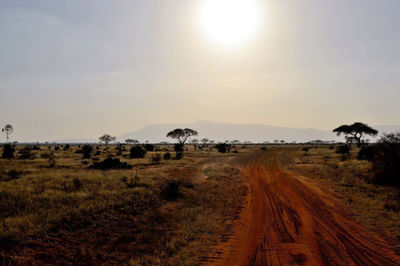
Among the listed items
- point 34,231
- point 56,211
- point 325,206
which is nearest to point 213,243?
point 34,231

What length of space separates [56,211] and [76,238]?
238cm

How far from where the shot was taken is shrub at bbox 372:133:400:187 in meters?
16.8

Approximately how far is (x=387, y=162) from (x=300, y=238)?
1453 centimetres

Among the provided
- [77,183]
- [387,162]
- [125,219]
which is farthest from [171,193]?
[387,162]

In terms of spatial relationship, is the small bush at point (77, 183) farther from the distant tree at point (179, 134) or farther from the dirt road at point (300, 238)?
the distant tree at point (179, 134)

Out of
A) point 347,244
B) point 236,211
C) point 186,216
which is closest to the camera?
point 347,244

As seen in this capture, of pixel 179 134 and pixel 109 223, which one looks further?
pixel 179 134

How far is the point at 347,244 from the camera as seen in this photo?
7441mm

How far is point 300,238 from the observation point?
800cm

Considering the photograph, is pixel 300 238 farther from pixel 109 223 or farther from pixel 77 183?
pixel 77 183

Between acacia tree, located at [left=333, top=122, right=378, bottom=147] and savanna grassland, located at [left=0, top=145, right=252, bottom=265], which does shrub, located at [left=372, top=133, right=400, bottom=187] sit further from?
acacia tree, located at [left=333, top=122, right=378, bottom=147]

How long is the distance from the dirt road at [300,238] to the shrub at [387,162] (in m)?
7.44

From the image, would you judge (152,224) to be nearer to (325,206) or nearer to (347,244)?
(347,244)

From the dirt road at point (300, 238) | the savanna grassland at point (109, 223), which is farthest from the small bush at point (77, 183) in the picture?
the dirt road at point (300, 238)
